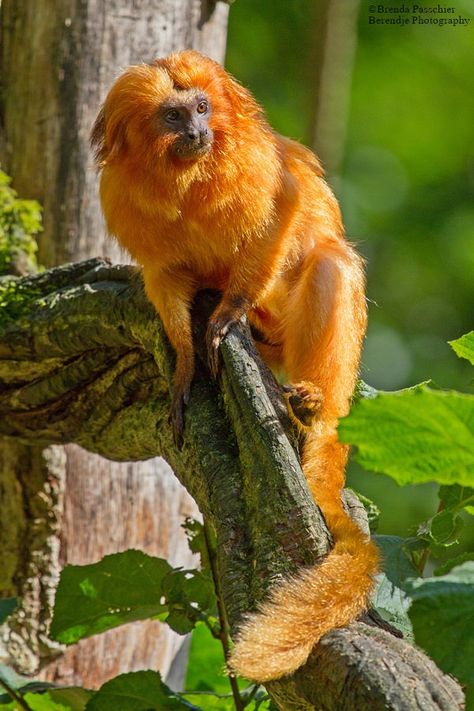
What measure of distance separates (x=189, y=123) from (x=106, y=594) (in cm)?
149

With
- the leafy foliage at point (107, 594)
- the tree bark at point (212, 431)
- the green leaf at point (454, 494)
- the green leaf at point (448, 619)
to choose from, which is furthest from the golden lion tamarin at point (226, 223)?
the green leaf at point (448, 619)

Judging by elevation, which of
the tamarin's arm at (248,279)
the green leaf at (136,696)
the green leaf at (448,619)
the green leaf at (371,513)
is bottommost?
the green leaf at (136,696)

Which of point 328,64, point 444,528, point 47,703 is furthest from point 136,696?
point 328,64

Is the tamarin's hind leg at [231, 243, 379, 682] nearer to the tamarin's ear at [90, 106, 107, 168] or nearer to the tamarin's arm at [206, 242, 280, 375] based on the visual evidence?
the tamarin's arm at [206, 242, 280, 375]

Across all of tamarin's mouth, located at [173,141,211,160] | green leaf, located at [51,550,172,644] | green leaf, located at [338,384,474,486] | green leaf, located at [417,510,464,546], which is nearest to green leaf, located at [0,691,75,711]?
green leaf, located at [51,550,172,644]

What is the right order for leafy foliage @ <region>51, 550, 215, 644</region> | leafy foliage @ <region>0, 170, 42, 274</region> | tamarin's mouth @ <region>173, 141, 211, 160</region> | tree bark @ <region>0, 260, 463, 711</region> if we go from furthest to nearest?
leafy foliage @ <region>0, 170, 42, 274</region>, tamarin's mouth @ <region>173, 141, 211, 160</region>, leafy foliage @ <region>51, 550, 215, 644</region>, tree bark @ <region>0, 260, 463, 711</region>

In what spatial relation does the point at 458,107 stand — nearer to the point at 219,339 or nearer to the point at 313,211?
the point at 313,211

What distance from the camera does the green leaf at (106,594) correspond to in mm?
2459

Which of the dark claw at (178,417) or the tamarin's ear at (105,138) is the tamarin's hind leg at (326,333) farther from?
the tamarin's ear at (105,138)

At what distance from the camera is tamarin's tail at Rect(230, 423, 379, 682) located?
1.56m

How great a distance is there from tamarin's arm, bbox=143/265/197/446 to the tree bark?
4 centimetres

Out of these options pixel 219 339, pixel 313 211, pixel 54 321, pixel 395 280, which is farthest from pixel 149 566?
pixel 395 280

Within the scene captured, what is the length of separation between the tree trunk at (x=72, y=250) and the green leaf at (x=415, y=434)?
2438mm

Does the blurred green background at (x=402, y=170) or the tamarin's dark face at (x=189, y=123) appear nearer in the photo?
the tamarin's dark face at (x=189, y=123)
